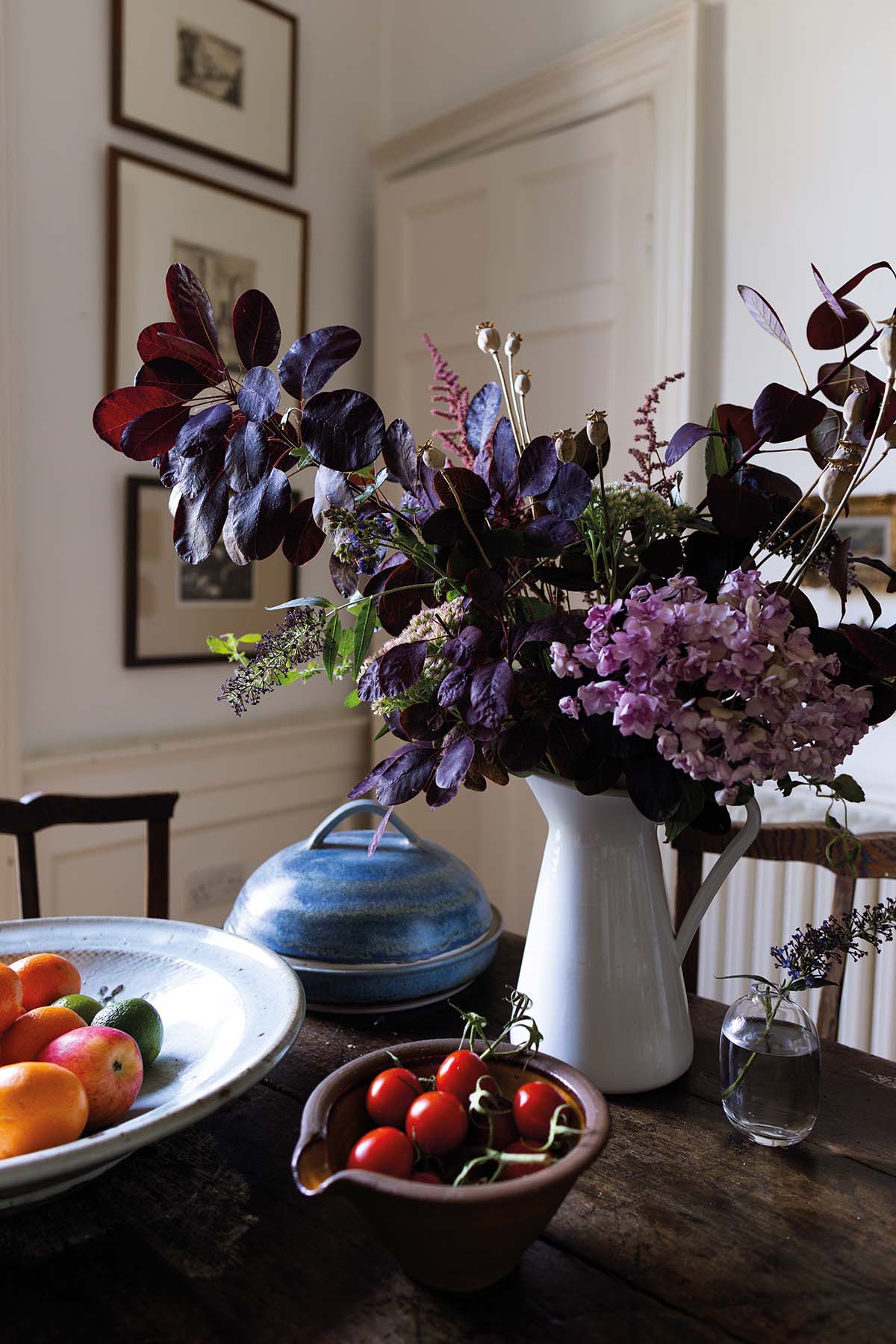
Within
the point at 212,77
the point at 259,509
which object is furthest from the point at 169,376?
the point at 212,77

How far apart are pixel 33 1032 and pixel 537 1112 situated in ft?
1.25

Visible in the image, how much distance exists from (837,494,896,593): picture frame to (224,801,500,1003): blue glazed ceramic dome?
1.10m

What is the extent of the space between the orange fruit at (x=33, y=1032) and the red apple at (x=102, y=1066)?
1.0 inches

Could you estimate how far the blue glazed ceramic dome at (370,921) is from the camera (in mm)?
978

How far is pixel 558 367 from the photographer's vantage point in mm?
2314

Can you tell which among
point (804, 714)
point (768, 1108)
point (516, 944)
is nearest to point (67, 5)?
point (516, 944)

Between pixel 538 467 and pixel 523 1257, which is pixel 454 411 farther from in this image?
pixel 523 1257

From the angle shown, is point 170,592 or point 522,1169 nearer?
point 522,1169

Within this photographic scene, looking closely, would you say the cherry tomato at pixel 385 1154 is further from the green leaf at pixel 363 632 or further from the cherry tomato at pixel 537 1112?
the green leaf at pixel 363 632

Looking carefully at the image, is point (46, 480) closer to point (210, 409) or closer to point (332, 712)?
point (332, 712)

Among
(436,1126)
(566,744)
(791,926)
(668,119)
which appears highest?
(668,119)

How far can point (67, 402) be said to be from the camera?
2.09 meters

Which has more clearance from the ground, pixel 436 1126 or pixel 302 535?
pixel 302 535

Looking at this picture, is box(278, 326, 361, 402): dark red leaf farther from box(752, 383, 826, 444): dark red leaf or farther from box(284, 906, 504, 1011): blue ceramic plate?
box(284, 906, 504, 1011): blue ceramic plate
